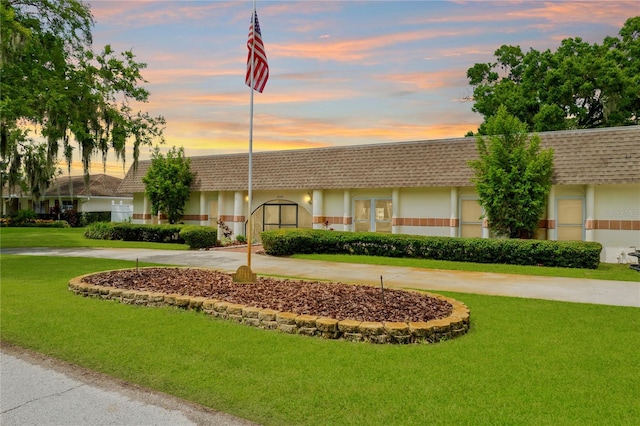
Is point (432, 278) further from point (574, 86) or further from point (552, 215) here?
point (574, 86)

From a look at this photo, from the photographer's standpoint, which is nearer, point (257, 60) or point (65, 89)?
point (257, 60)

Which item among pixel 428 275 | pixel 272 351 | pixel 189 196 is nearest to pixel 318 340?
pixel 272 351

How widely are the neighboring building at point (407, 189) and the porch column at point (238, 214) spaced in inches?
2.3

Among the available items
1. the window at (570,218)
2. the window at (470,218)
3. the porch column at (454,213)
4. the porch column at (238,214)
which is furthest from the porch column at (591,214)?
the porch column at (238,214)

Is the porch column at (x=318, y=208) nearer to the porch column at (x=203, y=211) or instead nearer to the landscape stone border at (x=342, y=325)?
the porch column at (x=203, y=211)

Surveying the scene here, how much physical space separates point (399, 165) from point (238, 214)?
1036cm

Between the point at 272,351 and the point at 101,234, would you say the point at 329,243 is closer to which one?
the point at 272,351

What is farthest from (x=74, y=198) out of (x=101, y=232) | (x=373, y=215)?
(x=373, y=215)

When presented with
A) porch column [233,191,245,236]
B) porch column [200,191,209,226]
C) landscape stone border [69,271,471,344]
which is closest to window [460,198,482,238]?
Answer: landscape stone border [69,271,471,344]

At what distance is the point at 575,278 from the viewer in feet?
41.9

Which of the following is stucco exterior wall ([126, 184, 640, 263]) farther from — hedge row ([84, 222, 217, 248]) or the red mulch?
the red mulch

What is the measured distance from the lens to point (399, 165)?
837 inches

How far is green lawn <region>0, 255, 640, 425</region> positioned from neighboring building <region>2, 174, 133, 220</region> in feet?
142

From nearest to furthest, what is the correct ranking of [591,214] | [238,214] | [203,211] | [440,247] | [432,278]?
[432,278] < [440,247] < [591,214] < [238,214] < [203,211]
